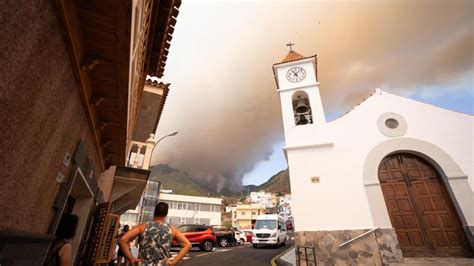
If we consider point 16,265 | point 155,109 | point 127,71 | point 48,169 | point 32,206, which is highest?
point 155,109

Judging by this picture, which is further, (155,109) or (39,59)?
(155,109)

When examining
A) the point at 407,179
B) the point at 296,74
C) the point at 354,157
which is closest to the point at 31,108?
the point at 354,157

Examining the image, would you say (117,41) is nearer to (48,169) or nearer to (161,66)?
(48,169)

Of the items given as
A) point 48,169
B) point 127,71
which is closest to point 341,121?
point 127,71

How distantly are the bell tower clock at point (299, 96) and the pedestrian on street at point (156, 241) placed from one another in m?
7.54

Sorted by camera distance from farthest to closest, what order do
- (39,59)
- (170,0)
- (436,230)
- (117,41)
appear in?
(436,230) → (170,0) → (117,41) → (39,59)

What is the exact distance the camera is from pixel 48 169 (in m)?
2.73

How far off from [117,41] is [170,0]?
2.31 metres

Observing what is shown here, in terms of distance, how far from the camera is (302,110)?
1090 centimetres

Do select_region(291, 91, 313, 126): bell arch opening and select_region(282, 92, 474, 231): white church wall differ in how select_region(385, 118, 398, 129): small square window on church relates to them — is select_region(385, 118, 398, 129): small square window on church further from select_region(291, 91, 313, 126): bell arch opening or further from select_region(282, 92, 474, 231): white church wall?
select_region(291, 91, 313, 126): bell arch opening

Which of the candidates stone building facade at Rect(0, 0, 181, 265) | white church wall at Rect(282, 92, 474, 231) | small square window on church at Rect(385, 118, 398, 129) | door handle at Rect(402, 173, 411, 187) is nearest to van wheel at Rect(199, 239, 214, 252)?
white church wall at Rect(282, 92, 474, 231)

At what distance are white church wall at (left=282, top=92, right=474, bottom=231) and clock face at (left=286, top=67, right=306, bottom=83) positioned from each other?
9.02 ft

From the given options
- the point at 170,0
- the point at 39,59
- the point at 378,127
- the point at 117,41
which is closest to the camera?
the point at 39,59

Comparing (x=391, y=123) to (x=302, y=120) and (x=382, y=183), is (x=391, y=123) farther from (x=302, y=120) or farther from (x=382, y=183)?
(x=302, y=120)
